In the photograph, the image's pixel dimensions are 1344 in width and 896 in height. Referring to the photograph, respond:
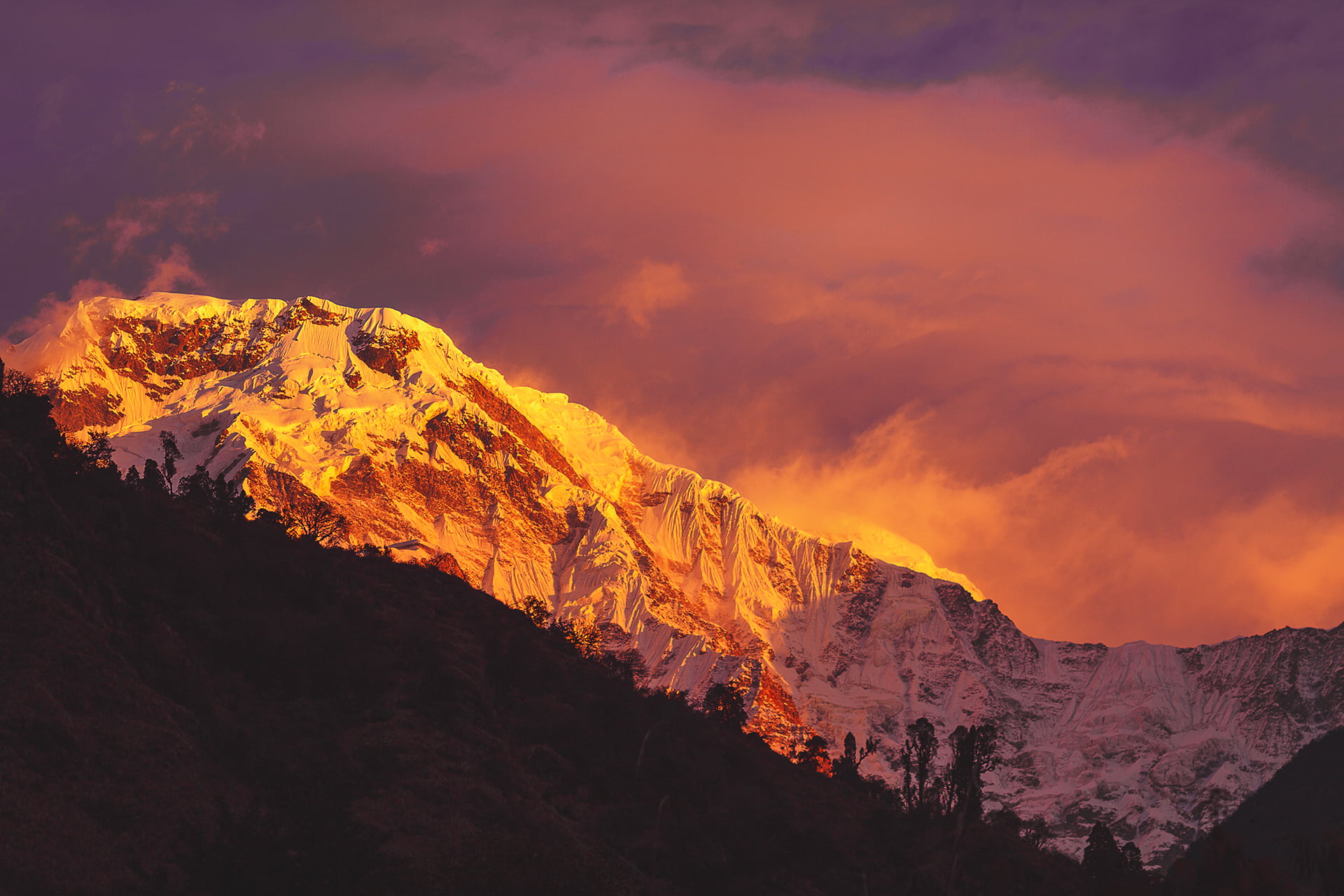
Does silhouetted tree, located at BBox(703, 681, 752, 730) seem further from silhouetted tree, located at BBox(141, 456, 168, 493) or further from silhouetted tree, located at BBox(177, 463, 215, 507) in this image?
silhouetted tree, located at BBox(141, 456, 168, 493)

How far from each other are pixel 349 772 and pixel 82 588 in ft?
52.8

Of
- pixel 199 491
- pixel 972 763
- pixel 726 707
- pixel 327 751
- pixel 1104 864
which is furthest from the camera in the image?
pixel 726 707

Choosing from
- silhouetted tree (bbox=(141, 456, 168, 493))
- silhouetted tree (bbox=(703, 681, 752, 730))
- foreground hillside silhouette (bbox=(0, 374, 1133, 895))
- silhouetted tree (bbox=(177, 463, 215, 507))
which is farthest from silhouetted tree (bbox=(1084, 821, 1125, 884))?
silhouetted tree (bbox=(177, 463, 215, 507))

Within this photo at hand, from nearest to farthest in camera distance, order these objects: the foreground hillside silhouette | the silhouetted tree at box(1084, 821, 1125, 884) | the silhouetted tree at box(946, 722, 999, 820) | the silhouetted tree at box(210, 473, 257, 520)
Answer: the foreground hillside silhouette
the silhouetted tree at box(1084, 821, 1125, 884)
the silhouetted tree at box(946, 722, 999, 820)
the silhouetted tree at box(210, 473, 257, 520)

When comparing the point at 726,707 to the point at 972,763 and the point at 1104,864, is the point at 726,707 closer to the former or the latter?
the point at 972,763

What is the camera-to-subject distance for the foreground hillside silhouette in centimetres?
4759

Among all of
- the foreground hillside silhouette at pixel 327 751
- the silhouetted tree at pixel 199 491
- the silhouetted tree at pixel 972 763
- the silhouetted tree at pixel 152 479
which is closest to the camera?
the foreground hillside silhouette at pixel 327 751

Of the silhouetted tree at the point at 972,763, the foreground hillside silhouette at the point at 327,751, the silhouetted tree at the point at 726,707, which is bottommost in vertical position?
the foreground hillside silhouette at the point at 327,751

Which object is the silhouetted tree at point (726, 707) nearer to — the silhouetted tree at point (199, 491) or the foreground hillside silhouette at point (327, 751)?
the foreground hillside silhouette at point (327, 751)

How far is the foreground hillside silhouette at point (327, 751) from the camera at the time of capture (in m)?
47.6

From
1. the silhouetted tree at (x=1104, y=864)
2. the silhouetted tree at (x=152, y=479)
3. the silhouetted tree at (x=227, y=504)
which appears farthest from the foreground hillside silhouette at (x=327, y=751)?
the silhouetted tree at (x=227, y=504)

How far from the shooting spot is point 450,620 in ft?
333

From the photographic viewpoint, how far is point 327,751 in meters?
65.6

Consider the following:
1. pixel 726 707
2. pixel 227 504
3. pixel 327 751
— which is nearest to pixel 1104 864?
pixel 327 751
